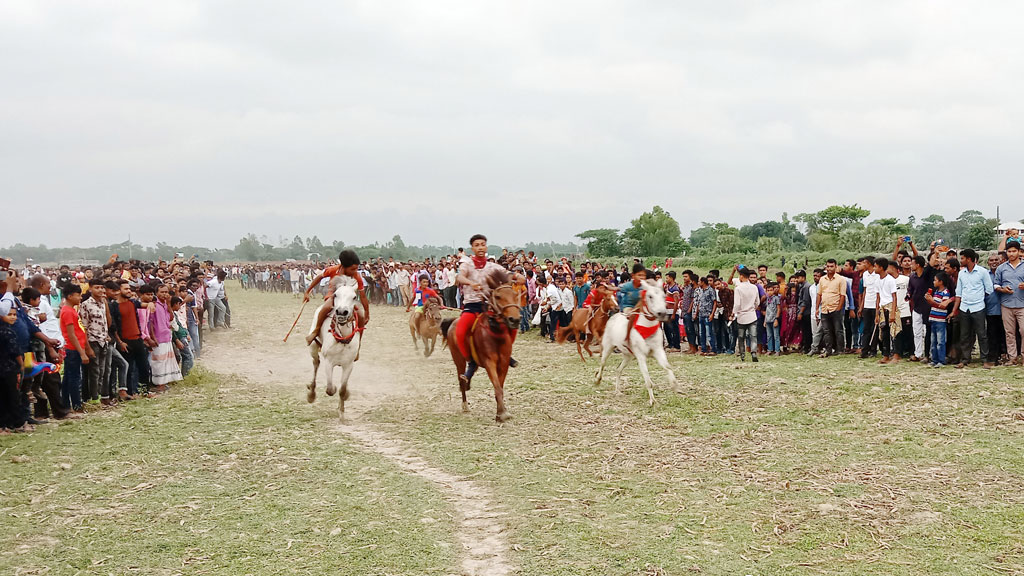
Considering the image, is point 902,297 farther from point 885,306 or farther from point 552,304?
point 552,304

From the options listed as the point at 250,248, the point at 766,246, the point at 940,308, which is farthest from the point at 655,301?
the point at 250,248

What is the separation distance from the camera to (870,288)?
1395cm

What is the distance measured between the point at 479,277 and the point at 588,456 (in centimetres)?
314

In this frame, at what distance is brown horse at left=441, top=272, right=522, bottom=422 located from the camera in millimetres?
9773

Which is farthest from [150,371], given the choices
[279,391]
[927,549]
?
[927,549]

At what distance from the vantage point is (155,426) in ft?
32.7

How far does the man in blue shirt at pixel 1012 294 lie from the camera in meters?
11.9

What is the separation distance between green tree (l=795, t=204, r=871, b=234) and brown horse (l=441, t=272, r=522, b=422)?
201 ft

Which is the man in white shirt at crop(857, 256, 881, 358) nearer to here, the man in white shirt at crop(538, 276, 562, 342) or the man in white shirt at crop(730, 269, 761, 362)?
the man in white shirt at crop(730, 269, 761, 362)

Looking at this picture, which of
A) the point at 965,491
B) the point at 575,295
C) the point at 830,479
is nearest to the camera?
the point at 965,491

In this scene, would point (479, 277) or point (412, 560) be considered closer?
point (412, 560)

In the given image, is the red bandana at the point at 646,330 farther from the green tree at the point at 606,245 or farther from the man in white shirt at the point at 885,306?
the green tree at the point at 606,245

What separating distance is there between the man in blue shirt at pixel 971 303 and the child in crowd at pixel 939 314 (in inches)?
6.3

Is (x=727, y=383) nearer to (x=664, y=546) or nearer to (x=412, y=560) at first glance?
(x=664, y=546)
